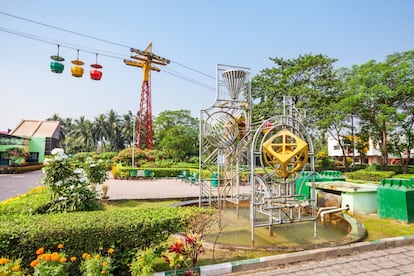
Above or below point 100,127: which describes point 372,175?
below

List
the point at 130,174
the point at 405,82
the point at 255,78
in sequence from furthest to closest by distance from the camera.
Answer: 1. the point at 255,78
2. the point at 130,174
3. the point at 405,82

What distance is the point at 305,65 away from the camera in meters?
23.7

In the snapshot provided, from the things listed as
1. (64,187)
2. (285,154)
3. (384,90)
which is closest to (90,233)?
(64,187)

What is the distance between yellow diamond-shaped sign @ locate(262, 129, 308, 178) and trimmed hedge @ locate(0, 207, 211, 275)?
255 cm

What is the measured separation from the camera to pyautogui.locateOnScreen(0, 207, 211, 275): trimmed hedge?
119 inches

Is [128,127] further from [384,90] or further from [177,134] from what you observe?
[384,90]

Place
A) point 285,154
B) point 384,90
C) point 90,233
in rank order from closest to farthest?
point 90,233 → point 285,154 → point 384,90

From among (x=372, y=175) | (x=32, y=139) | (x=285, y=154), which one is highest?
(x=32, y=139)

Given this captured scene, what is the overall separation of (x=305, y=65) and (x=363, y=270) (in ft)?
74.9

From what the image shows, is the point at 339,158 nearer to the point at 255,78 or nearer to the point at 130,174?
the point at 255,78

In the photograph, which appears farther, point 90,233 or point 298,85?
point 298,85

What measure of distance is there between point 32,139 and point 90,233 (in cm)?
3732

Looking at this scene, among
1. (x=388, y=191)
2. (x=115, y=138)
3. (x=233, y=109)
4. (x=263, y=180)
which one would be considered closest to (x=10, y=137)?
(x=115, y=138)

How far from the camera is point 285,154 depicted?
5.45m
